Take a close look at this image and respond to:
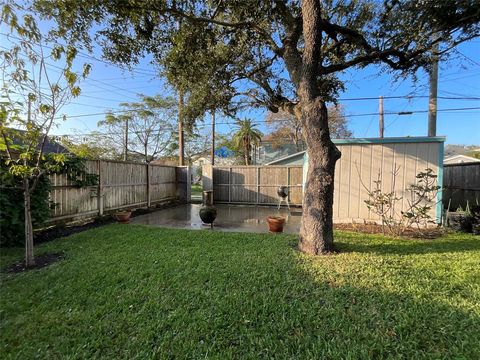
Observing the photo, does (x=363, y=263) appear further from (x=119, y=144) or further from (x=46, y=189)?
(x=119, y=144)

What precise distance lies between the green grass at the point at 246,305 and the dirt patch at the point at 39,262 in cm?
19

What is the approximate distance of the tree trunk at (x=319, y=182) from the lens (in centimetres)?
408

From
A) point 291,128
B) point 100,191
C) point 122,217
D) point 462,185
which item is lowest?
point 122,217

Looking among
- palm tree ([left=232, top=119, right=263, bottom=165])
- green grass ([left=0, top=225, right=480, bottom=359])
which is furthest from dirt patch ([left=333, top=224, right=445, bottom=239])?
palm tree ([left=232, top=119, right=263, bottom=165])

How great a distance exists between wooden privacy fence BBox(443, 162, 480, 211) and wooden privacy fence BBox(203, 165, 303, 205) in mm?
5552

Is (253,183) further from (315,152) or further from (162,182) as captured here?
(315,152)

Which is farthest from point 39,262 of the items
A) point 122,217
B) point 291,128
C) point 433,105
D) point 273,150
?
point 273,150

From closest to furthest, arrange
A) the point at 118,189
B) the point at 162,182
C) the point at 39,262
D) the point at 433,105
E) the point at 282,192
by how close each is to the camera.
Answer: the point at 39,262 → the point at 433,105 → the point at 118,189 → the point at 282,192 → the point at 162,182

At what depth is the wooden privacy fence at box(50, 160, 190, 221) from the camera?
6.45 meters

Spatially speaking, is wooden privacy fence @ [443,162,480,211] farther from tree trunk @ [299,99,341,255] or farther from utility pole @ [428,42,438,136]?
tree trunk @ [299,99,341,255]

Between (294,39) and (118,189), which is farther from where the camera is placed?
(118,189)

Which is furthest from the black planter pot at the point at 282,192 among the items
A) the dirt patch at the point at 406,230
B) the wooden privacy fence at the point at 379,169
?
the dirt patch at the point at 406,230

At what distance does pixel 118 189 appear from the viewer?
854 centimetres

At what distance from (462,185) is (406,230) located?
457 cm
